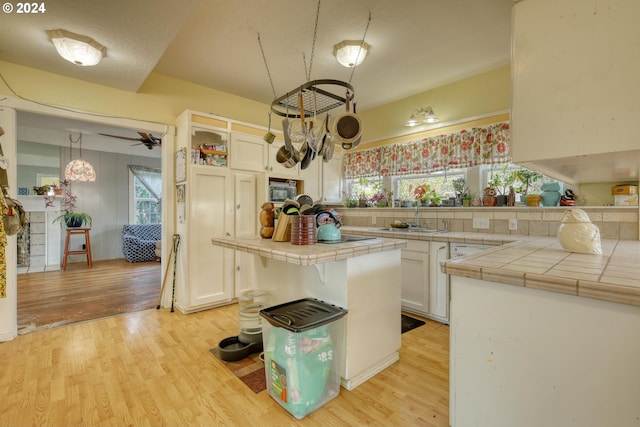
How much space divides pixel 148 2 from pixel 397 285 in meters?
2.41

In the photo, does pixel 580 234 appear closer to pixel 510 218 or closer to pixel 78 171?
pixel 510 218

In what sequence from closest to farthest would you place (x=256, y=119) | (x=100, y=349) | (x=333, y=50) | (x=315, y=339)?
1. (x=315, y=339)
2. (x=100, y=349)
3. (x=333, y=50)
4. (x=256, y=119)

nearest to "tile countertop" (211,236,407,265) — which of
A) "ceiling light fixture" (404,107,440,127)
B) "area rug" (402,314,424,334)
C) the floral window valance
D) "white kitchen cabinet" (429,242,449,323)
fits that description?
"white kitchen cabinet" (429,242,449,323)

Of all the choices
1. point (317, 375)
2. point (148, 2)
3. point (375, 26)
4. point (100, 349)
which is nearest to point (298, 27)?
point (375, 26)

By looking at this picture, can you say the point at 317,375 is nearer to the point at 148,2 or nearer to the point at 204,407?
the point at 204,407

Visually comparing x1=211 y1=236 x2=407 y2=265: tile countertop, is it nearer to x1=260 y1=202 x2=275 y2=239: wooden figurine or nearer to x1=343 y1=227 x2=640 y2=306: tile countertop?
x1=260 y1=202 x2=275 y2=239: wooden figurine

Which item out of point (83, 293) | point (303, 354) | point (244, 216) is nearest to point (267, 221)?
point (303, 354)

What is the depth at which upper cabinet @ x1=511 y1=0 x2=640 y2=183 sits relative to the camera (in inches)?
37.6

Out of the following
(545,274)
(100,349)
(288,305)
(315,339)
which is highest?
(545,274)

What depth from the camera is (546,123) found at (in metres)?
1.08

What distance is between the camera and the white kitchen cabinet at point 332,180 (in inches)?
169

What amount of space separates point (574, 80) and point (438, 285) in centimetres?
208

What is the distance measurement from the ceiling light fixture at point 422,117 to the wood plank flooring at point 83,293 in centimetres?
353

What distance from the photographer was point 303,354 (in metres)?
1.51
